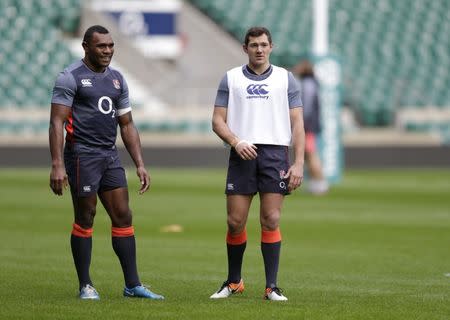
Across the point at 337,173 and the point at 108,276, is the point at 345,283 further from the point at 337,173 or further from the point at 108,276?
the point at 337,173

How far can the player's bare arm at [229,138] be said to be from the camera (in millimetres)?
9703

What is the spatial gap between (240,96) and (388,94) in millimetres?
27233

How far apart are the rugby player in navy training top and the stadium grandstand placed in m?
21.8

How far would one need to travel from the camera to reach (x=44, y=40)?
115 ft

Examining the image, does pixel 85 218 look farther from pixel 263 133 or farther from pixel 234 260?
pixel 263 133

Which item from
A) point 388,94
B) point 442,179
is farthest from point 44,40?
point 442,179

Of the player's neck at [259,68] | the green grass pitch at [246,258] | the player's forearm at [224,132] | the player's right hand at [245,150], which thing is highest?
the player's neck at [259,68]

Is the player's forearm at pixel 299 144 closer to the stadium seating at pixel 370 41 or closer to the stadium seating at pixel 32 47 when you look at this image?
the stadium seating at pixel 32 47

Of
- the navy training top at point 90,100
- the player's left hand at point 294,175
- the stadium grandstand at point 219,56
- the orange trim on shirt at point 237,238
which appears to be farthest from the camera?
the stadium grandstand at point 219,56

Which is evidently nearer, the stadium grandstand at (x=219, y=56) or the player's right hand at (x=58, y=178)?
the player's right hand at (x=58, y=178)

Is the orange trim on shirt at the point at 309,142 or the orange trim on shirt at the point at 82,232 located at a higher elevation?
the orange trim on shirt at the point at 82,232

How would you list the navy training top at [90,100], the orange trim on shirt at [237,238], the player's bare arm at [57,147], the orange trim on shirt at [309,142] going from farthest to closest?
the orange trim on shirt at [309,142]
the orange trim on shirt at [237,238]
the navy training top at [90,100]
the player's bare arm at [57,147]

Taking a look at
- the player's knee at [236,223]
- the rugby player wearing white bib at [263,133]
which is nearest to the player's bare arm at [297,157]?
the rugby player wearing white bib at [263,133]

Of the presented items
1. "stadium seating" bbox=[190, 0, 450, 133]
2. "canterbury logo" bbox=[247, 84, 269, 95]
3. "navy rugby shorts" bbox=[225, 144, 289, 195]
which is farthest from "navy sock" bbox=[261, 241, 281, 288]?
"stadium seating" bbox=[190, 0, 450, 133]
